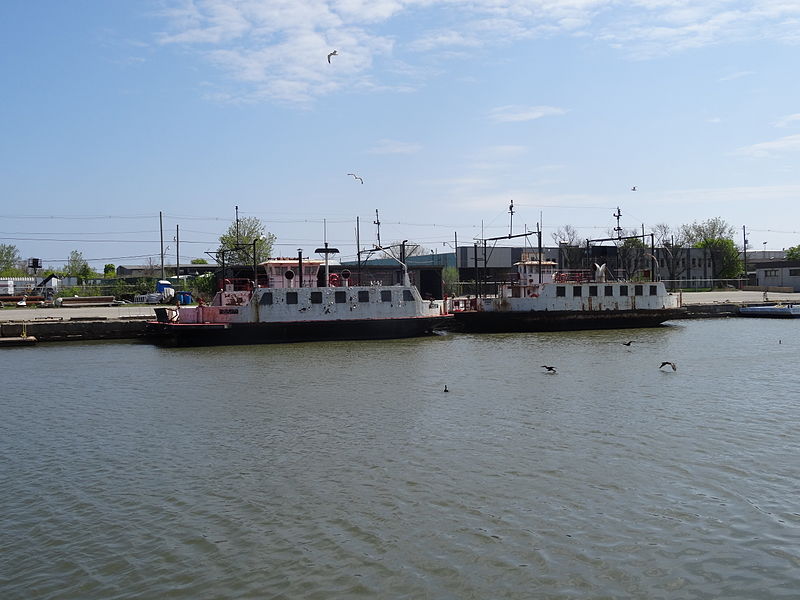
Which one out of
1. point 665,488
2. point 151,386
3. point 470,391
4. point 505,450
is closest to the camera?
point 665,488

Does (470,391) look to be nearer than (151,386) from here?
Yes

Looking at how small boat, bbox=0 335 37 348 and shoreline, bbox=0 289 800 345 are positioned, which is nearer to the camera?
small boat, bbox=0 335 37 348

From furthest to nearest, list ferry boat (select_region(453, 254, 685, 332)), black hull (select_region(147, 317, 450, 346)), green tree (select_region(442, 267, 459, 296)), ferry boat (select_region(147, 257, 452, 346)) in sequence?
green tree (select_region(442, 267, 459, 296)), ferry boat (select_region(453, 254, 685, 332)), ferry boat (select_region(147, 257, 452, 346)), black hull (select_region(147, 317, 450, 346))

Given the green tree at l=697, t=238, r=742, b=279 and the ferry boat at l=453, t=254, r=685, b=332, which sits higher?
the green tree at l=697, t=238, r=742, b=279

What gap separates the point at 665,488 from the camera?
10797 mm

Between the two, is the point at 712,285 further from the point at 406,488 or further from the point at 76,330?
the point at 406,488

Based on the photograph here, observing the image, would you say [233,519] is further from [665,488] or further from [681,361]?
[681,361]

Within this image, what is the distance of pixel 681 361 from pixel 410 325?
14193mm

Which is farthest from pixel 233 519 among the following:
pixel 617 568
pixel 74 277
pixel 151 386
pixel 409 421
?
pixel 74 277

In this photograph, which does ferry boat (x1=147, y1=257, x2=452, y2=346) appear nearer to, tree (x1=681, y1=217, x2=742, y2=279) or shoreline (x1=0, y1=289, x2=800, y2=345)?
shoreline (x1=0, y1=289, x2=800, y2=345)

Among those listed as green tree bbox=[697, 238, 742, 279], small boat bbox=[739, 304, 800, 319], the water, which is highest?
green tree bbox=[697, 238, 742, 279]

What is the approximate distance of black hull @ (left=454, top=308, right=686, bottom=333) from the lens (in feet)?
127

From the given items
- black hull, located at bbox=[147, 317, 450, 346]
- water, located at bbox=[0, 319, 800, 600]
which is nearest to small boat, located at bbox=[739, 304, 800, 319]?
black hull, located at bbox=[147, 317, 450, 346]

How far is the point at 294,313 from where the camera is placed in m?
34.6
